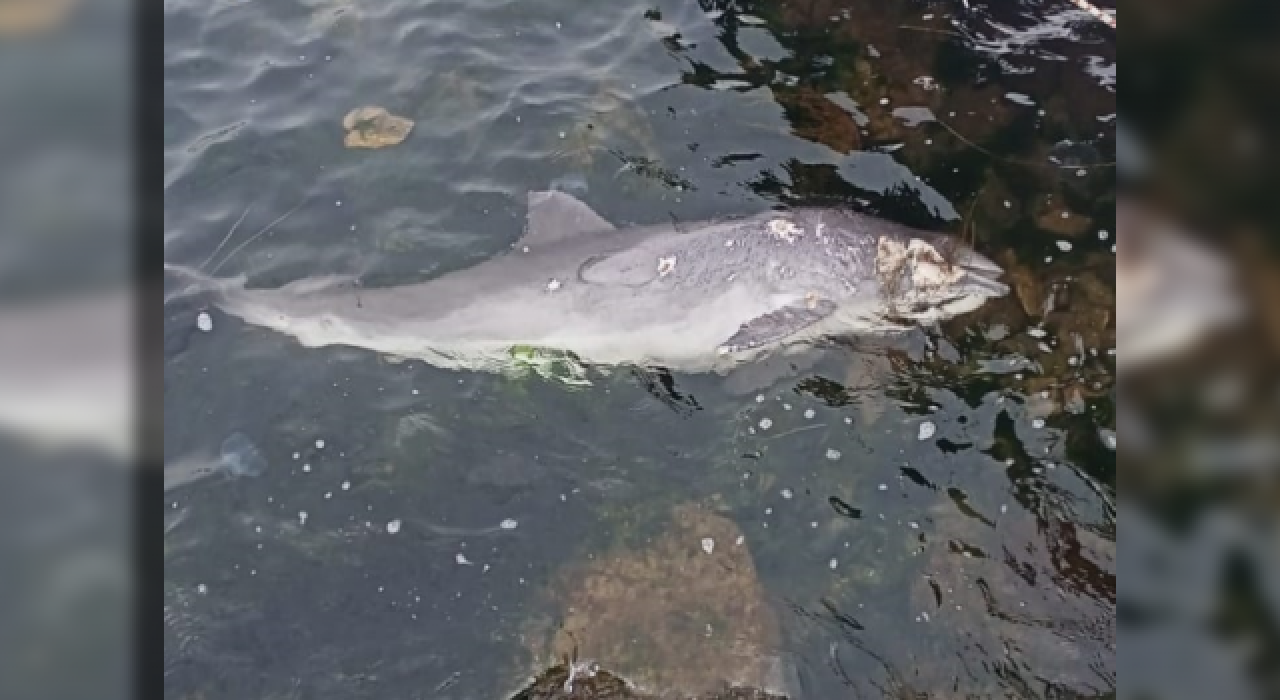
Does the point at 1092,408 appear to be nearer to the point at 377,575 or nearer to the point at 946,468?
the point at 946,468

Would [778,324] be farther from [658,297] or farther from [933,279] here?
[933,279]

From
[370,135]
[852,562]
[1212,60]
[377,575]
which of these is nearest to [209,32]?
[370,135]

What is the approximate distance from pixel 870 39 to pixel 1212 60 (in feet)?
27.5

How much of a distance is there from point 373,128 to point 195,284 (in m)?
2.32

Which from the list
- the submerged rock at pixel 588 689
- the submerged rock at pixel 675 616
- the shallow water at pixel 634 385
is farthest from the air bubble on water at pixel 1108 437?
the submerged rock at pixel 588 689

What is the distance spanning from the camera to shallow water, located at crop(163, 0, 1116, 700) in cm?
652

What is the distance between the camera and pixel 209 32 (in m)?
→ 10.5

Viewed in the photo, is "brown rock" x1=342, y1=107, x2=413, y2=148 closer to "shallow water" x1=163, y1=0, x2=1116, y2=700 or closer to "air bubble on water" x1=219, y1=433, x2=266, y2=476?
"shallow water" x1=163, y1=0, x2=1116, y2=700

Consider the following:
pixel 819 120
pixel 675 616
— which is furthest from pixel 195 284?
pixel 819 120

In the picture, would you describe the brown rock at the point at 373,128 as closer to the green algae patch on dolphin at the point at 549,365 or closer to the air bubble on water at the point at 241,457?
the green algae patch on dolphin at the point at 549,365

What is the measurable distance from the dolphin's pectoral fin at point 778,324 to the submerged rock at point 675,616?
1574 mm

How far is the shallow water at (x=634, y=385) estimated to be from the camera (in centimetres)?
652

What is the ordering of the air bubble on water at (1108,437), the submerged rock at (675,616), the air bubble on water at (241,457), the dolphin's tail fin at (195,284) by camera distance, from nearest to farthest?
the submerged rock at (675,616) < the air bubble on water at (1108,437) < the air bubble on water at (241,457) < the dolphin's tail fin at (195,284)

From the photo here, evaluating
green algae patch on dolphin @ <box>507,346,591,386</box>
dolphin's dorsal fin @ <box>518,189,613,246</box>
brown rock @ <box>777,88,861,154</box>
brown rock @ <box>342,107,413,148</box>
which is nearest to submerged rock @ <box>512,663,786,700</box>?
green algae patch on dolphin @ <box>507,346,591,386</box>
